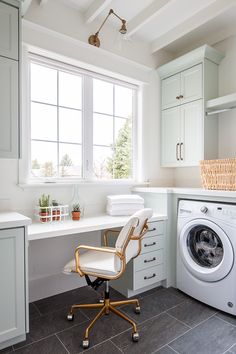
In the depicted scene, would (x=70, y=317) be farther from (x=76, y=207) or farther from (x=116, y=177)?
(x=116, y=177)

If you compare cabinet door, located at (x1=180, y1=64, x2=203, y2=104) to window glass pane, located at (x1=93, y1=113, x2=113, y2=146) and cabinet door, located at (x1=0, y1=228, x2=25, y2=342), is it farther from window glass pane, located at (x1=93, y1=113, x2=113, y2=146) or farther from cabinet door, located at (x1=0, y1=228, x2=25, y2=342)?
cabinet door, located at (x1=0, y1=228, x2=25, y2=342)

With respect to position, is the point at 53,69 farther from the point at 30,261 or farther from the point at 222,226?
the point at 222,226

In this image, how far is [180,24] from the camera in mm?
2633

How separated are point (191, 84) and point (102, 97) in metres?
1.05

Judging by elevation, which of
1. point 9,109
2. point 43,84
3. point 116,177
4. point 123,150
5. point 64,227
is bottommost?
point 64,227

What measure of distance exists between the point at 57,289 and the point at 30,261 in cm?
41

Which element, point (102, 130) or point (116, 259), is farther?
point (102, 130)

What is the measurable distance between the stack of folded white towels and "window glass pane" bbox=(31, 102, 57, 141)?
0.88m

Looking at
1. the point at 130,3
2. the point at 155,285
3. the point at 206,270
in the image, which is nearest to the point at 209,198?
the point at 206,270

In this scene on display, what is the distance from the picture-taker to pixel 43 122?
7.84 feet

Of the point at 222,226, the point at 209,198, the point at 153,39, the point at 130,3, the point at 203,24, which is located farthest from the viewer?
the point at 153,39

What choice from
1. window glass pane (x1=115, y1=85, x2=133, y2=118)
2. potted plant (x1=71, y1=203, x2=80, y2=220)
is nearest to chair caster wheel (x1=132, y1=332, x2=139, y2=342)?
potted plant (x1=71, y1=203, x2=80, y2=220)

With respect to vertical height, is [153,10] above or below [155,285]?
above

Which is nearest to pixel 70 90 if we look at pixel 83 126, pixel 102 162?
pixel 83 126
